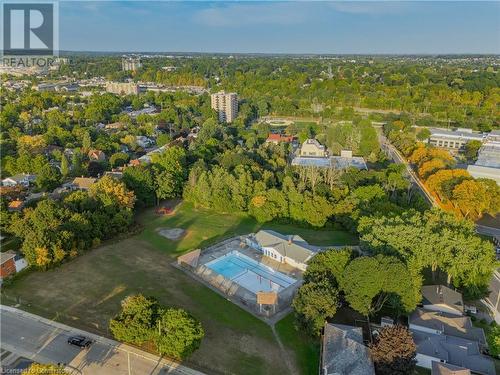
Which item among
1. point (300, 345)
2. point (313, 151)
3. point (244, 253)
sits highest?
point (313, 151)

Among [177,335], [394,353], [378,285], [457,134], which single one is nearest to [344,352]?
[394,353]

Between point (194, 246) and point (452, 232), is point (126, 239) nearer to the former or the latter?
point (194, 246)

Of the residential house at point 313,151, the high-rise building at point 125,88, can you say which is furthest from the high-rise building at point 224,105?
the high-rise building at point 125,88

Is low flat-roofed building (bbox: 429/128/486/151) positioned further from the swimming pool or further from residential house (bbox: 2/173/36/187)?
residential house (bbox: 2/173/36/187)

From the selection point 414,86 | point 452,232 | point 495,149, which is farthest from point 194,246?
point 414,86

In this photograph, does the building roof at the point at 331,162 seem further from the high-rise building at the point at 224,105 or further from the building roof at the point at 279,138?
the high-rise building at the point at 224,105

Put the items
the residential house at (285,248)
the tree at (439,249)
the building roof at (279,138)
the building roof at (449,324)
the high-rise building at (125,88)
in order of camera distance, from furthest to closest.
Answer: the high-rise building at (125,88) → the building roof at (279,138) → the residential house at (285,248) → the tree at (439,249) → the building roof at (449,324)

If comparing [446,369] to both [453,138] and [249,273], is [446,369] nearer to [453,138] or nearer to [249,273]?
[249,273]
